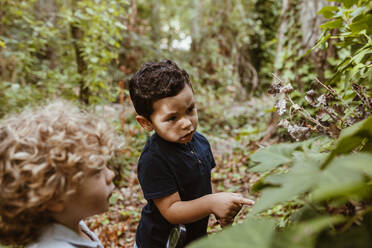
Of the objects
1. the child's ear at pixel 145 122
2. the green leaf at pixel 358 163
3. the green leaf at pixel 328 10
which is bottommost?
the child's ear at pixel 145 122

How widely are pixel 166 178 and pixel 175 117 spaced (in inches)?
13.5

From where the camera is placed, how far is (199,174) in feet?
5.40

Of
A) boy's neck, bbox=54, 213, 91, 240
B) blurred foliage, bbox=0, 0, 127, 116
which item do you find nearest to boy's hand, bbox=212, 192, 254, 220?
boy's neck, bbox=54, 213, 91, 240

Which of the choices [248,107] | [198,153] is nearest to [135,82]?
[198,153]

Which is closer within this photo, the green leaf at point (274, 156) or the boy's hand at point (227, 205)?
the green leaf at point (274, 156)

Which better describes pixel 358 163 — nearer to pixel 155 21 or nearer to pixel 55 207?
pixel 55 207

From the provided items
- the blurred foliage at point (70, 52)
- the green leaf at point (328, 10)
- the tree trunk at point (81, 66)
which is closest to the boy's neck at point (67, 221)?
the green leaf at point (328, 10)

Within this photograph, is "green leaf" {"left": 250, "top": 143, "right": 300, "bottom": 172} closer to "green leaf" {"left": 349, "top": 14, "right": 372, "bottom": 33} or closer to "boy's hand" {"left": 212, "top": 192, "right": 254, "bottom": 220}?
"boy's hand" {"left": 212, "top": 192, "right": 254, "bottom": 220}

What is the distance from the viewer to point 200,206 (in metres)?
1.38

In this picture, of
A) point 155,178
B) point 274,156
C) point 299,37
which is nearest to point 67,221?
point 155,178

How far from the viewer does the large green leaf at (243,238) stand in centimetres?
45

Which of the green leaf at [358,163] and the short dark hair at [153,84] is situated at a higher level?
the green leaf at [358,163]

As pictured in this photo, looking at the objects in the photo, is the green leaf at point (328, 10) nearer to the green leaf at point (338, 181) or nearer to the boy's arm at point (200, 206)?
the boy's arm at point (200, 206)

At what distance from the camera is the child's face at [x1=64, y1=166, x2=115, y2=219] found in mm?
1144
